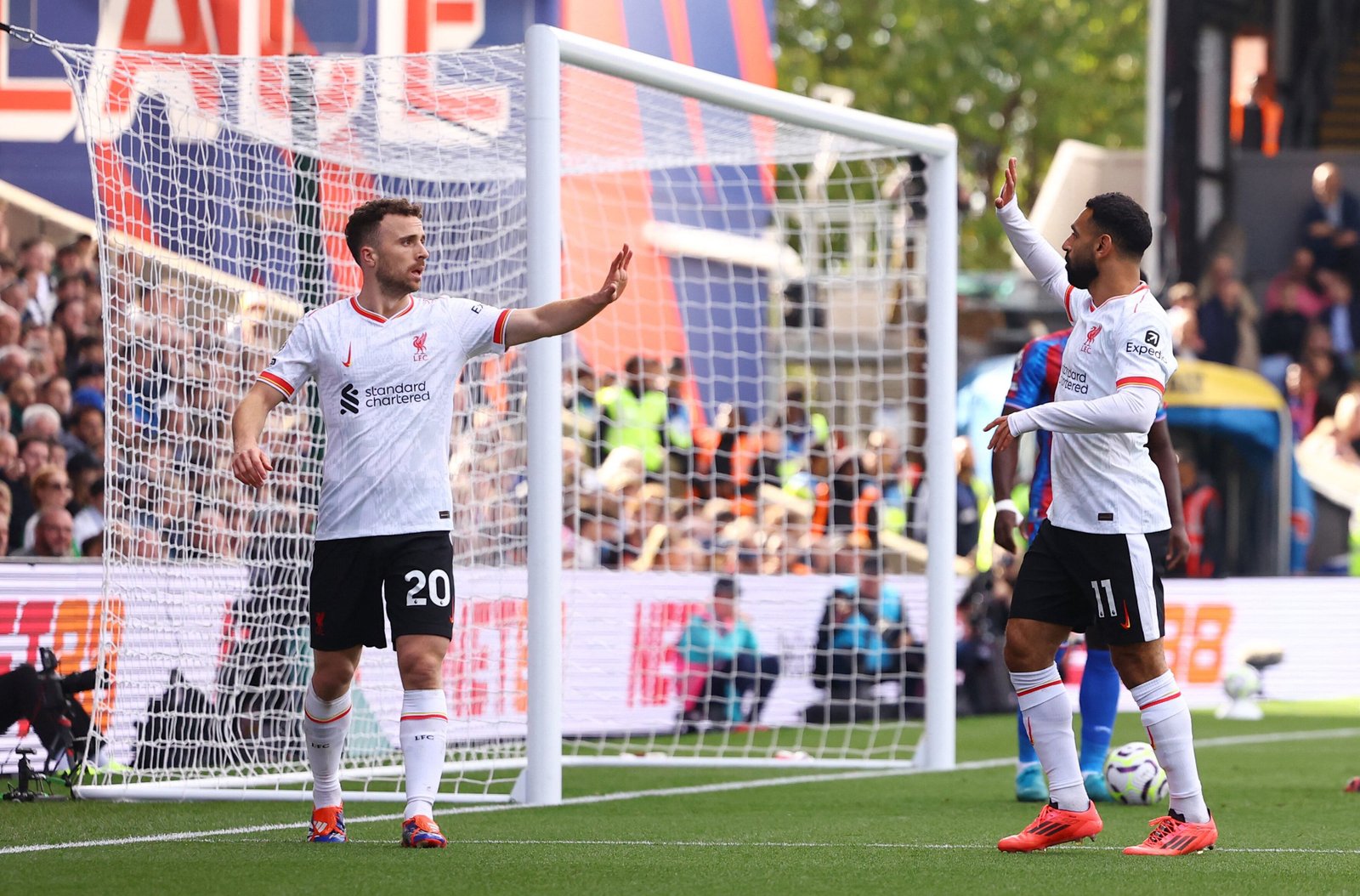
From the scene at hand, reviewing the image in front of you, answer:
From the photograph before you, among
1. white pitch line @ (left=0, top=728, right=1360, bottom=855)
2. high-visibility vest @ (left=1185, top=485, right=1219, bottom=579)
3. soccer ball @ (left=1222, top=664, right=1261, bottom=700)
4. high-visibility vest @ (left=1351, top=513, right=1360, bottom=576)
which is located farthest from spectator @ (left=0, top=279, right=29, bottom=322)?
high-visibility vest @ (left=1351, top=513, right=1360, bottom=576)

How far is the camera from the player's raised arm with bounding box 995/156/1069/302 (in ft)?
21.3

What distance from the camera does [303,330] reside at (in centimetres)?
610

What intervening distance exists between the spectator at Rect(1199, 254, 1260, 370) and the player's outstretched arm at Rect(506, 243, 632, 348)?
15.0m

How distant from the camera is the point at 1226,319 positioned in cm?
2012

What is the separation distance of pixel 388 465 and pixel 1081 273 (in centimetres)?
228

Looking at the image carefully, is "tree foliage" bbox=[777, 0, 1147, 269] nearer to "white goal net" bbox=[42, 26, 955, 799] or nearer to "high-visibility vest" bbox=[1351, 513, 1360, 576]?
"high-visibility vest" bbox=[1351, 513, 1360, 576]

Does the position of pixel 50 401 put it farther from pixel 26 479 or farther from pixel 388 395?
pixel 388 395

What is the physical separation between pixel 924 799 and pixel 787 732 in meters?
4.44

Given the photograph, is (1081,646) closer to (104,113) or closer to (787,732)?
(787,732)

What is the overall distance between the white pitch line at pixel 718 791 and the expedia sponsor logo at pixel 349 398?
4.85ft

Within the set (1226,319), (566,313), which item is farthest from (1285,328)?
(566,313)

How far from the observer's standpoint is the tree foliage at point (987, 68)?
107 feet

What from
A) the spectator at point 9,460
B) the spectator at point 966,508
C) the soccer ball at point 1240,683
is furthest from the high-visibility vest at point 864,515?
the spectator at point 9,460

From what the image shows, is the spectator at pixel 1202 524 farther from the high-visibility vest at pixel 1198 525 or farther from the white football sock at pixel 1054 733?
the white football sock at pixel 1054 733
